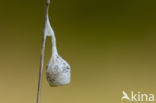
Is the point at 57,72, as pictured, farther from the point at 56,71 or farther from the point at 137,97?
the point at 137,97

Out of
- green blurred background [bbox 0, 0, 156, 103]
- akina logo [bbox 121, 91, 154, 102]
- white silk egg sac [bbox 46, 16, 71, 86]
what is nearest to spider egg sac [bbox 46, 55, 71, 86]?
white silk egg sac [bbox 46, 16, 71, 86]

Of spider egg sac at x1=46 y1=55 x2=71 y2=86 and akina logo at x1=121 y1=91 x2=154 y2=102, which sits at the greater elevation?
spider egg sac at x1=46 y1=55 x2=71 y2=86

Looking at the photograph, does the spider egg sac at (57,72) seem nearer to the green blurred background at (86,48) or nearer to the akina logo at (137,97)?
the green blurred background at (86,48)

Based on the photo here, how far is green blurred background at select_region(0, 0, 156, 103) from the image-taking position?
121 cm

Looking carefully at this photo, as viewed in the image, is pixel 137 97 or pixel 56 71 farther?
pixel 137 97

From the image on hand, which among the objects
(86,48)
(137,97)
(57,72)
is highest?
(86,48)

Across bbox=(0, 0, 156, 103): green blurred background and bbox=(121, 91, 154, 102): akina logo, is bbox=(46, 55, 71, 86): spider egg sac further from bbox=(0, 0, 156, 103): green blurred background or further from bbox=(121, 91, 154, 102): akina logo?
bbox=(121, 91, 154, 102): akina logo

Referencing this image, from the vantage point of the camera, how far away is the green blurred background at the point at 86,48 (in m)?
1.21

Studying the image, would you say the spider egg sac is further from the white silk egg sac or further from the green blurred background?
the green blurred background

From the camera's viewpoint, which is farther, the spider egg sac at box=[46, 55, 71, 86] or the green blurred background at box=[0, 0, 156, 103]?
the green blurred background at box=[0, 0, 156, 103]

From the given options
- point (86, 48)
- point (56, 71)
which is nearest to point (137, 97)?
point (86, 48)

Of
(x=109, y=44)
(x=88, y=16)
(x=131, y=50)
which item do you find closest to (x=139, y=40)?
(x=131, y=50)

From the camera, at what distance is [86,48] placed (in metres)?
1.25

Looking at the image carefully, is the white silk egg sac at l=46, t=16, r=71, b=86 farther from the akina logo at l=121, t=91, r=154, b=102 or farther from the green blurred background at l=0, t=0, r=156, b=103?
the akina logo at l=121, t=91, r=154, b=102
